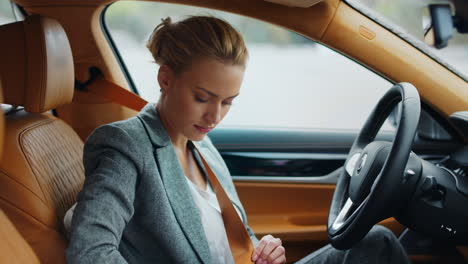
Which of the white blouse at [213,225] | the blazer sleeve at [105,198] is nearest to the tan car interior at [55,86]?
the blazer sleeve at [105,198]

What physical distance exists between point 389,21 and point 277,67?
4312 mm

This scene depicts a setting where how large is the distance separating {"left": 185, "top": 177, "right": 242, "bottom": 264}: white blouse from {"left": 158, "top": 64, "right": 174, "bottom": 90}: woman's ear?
0.26 meters

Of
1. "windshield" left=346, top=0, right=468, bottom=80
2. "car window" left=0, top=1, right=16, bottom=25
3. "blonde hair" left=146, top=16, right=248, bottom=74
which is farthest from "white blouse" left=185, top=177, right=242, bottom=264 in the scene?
"car window" left=0, top=1, right=16, bottom=25

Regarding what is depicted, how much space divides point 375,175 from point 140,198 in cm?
55

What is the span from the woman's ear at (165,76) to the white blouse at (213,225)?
26 cm

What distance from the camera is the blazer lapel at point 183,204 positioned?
1.28 metres

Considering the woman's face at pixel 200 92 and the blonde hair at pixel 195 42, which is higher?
the blonde hair at pixel 195 42

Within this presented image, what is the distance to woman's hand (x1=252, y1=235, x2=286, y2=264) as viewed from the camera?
1383mm

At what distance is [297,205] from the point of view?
2182 millimetres

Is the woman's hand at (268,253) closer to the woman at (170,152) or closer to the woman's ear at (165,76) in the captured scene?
the woman at (170,152)

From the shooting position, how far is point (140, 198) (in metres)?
1.26

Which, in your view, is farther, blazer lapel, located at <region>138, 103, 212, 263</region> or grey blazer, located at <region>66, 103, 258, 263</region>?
blazer lapel, located at <region>138, 103, 212, 263</region>

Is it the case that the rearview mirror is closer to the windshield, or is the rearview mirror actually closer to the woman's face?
the windshield

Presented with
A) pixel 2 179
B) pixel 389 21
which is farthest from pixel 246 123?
pixel 2 179
